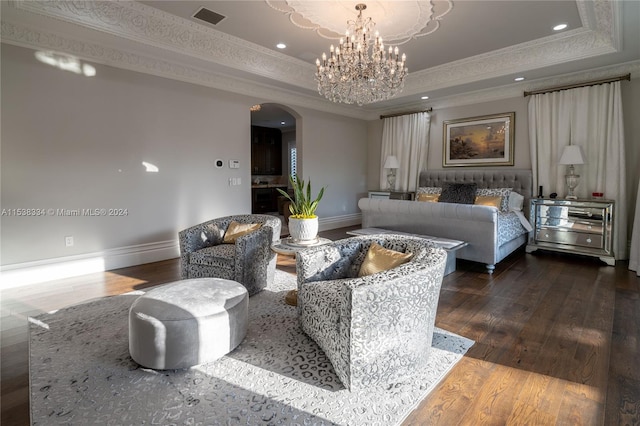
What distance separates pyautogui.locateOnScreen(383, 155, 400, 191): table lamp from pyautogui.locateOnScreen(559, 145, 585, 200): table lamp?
3.03 m

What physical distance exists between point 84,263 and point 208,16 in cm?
330

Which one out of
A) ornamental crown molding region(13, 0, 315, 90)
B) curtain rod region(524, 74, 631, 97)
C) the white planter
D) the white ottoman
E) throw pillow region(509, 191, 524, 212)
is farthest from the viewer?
throw pillow region(509, 191, 524, 212)

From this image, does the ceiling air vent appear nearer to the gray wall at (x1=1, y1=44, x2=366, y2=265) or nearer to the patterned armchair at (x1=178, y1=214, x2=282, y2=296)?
the gray wall at (x1=1, y1=44, x2=366, y2=265)

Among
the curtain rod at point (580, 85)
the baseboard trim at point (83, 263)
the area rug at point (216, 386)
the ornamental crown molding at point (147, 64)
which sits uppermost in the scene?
the ornamental crown molding at point (147, 64)

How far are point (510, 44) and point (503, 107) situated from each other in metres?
1.42

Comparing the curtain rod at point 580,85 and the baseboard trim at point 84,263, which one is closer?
the baseboard trim at point 84,263

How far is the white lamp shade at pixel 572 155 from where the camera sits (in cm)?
477

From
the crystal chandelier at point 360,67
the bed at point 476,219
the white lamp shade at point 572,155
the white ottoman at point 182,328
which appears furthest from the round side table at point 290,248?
the white lamp shade at point 572,155

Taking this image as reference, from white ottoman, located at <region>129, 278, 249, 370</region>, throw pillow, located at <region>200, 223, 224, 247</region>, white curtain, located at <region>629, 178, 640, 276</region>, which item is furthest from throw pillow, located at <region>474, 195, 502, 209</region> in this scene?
white ottoman, located at <region>129, 278, 249, 370</region>

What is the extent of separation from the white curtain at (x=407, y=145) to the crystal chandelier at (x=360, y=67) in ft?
10.8

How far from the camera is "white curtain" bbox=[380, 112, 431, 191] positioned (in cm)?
694

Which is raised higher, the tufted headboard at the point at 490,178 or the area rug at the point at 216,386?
the tufted headboard at the point at 490,178

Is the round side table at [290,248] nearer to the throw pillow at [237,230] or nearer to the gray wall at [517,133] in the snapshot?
the throw pillow at [237,230]

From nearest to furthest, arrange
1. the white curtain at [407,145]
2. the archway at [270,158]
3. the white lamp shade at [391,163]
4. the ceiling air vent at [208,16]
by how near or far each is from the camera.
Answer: the ceiling air vent at [208,16] → the white curtain at [407,145] → the white lamp shade at [391,163] → the archway at [270,158]
